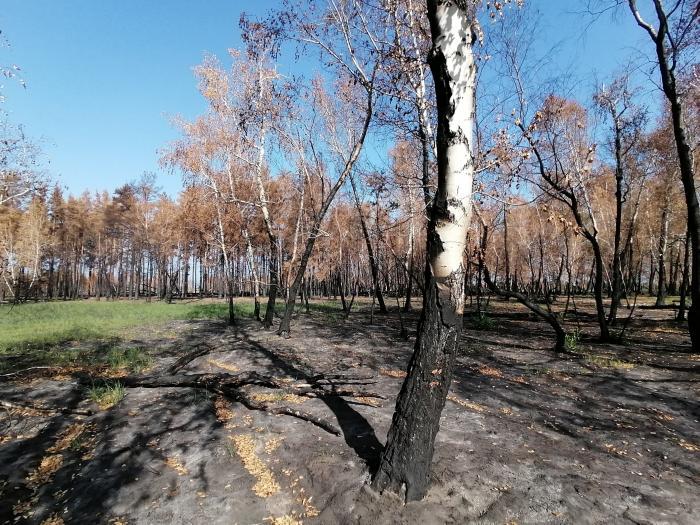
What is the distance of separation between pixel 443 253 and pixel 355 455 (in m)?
2.29

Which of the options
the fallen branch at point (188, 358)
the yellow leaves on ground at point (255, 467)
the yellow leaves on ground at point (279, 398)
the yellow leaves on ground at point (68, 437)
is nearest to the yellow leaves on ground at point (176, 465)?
the yellow leaves on ground at point (255, 467)

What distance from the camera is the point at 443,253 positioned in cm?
311

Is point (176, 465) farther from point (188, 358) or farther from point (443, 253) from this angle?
point (188, 358)

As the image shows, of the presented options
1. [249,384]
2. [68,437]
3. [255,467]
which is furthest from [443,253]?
[68,437]

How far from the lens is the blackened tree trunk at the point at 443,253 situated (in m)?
3.09

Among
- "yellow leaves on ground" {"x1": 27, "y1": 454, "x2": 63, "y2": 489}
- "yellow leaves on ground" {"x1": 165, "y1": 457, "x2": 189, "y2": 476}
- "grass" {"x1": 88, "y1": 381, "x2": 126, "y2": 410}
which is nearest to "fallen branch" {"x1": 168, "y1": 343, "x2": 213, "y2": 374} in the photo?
"grass" {"x1": 88, "y1": 381, "x2": 126, "y2": 410}

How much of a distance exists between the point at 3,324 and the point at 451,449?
1882 cm

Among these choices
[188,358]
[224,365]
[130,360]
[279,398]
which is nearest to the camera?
[279,398]

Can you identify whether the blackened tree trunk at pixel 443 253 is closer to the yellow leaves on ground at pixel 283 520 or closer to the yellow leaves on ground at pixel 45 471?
the yellow leaves on ground at pixel 283 520

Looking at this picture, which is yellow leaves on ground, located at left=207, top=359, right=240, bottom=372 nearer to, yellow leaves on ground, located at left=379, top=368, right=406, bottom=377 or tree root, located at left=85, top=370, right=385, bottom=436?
tree root, located at left=85, top=370, right=385, bottom=436

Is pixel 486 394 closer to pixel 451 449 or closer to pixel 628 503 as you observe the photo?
pixel 451 449

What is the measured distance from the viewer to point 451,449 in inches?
161

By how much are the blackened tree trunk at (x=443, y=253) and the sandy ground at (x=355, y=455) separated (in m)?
0.42

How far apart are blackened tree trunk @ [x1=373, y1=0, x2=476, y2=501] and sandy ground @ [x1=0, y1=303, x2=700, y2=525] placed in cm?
42
